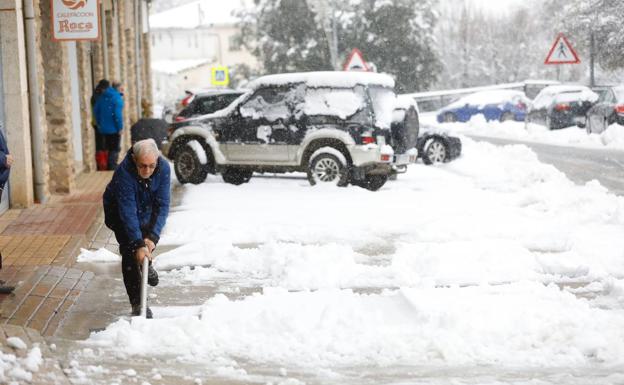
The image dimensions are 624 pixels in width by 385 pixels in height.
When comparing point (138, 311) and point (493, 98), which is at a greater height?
point (493, 98)

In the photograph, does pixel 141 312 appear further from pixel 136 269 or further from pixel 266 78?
pixel 266 78

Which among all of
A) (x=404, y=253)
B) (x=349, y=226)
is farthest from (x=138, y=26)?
(x=404, y=253)

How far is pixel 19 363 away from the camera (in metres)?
6.04

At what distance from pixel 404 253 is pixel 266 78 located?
800 centimetres

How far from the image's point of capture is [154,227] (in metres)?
7.43

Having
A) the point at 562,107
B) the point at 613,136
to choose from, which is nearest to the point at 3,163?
the point at 613,136

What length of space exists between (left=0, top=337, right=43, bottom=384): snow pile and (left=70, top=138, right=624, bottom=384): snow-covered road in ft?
1.71

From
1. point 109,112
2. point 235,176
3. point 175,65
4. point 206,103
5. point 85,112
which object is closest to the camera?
point 235,176

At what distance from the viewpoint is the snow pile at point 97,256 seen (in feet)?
33.0

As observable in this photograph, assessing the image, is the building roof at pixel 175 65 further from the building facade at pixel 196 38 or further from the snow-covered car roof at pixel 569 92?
the snow-covered car roof at pixel 569 92

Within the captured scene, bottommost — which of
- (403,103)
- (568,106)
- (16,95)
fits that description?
(568,106)

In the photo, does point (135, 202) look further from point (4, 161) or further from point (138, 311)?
point (4, 161)

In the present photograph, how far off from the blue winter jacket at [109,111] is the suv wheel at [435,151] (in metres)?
6.30

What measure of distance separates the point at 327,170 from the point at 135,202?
30.7 ft
